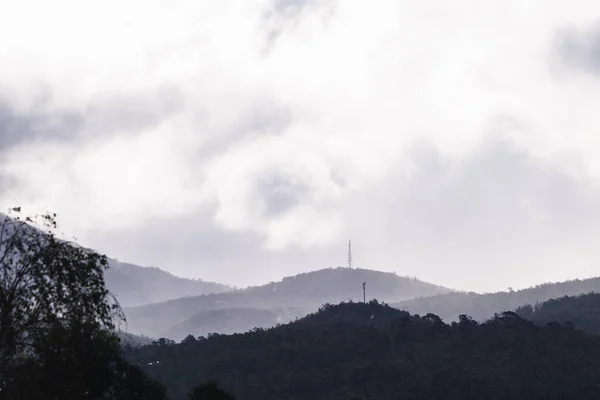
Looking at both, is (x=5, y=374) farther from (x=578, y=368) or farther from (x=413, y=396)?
(x=578, y=368)

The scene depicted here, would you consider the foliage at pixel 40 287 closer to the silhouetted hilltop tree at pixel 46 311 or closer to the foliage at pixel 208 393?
the silhouetted hilltop tree at pixel 46 311

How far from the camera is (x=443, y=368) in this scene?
194375mm

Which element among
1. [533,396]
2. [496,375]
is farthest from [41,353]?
[496,375]

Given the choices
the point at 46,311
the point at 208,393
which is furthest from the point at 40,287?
the point at 208,393

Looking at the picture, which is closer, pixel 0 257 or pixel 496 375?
pixel 0 257

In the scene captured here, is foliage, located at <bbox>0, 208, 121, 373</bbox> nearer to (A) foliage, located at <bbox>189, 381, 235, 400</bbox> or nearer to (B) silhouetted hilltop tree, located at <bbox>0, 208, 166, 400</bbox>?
(B) silhouetted hilltop tree, located at <bbox>0, 208, 166, 400</bbox>

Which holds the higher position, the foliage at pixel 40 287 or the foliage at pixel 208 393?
the foliage at pixel 40 287

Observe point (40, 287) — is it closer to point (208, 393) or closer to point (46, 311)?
point (46, 311)

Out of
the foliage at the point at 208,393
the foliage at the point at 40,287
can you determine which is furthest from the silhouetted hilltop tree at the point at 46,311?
the foliage at the point at 208,393

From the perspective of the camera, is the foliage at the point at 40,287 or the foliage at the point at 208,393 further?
the foliage at the point at 208,393

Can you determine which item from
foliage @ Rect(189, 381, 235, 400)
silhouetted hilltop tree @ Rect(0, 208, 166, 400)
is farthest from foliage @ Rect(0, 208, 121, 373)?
foliage @ Rect(189, 381, 235, 400)

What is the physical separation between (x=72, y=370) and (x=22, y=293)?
12.9ft

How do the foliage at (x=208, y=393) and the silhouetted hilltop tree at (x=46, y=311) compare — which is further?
the foliage at (x=208, y=393)

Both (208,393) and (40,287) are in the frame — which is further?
(208,393)
